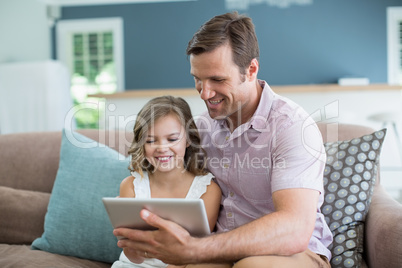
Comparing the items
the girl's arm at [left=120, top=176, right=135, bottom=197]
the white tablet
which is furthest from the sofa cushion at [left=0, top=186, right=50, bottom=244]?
the white tablet

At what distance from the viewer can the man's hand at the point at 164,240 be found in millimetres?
1255

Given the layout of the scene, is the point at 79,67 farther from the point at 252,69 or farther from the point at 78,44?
the point at 252,69

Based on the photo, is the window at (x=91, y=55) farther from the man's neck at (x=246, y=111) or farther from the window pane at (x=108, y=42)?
the man's neck at (x=246, y=111)

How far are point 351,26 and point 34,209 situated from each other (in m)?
6.92

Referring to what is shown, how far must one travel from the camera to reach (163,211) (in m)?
1.26

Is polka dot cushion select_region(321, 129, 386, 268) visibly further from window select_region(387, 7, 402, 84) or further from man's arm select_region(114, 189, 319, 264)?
window select_region(387, 7, 402, 84)

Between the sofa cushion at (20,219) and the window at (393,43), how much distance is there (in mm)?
6899

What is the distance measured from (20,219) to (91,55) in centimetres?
667

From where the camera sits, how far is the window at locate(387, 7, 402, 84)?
7.40 metres

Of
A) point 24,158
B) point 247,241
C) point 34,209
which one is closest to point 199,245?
point 247,241

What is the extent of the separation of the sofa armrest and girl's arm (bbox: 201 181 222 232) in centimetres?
58

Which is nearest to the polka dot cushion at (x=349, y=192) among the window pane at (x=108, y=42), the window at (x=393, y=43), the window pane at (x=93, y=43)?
the window at (x=393, y=43)

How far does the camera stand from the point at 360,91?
18.4 feet

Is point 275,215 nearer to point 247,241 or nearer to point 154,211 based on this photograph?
point 247,241
